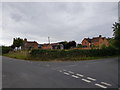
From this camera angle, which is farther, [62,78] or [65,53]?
[65,53]

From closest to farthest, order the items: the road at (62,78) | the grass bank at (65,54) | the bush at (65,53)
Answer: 1. the road at (62,78)
2. the grass bank at (65,54)
3. the bush at (65,53)

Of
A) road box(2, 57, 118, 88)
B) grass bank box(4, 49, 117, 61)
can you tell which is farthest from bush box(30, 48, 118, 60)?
road box(2, 57, 118, 88)

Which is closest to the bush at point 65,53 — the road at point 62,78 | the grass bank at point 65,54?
the grass bank at point 65,54

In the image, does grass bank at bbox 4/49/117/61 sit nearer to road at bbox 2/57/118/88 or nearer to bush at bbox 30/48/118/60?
bush at bbox 30/48/118/60

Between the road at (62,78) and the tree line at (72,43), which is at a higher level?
the tree line at (72,43)

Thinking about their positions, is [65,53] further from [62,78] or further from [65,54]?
[62,78]

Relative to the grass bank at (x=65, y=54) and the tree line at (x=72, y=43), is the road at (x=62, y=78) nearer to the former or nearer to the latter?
the grass bank at (x=65, y=54)

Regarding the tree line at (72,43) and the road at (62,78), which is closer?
the road at (62,78)

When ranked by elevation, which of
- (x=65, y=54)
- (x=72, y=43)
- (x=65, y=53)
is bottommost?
(x=65, y=54)

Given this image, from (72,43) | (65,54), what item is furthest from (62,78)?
(72,43)

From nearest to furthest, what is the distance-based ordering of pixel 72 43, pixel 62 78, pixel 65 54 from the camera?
pixel 62 78 < pixel 65 54 < pixel 72 43

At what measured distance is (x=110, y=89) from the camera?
465cm

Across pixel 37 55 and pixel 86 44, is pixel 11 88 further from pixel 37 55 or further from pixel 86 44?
pixel 86 44

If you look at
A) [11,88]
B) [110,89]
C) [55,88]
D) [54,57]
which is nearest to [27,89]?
[11,88]
